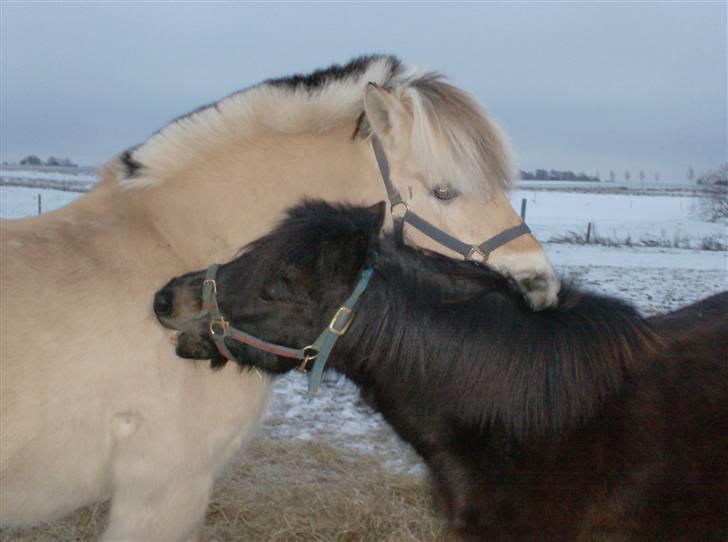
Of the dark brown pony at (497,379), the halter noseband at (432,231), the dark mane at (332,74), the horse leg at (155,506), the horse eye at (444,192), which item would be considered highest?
the dark mane at (332,74)

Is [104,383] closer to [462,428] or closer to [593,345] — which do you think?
[462,428]

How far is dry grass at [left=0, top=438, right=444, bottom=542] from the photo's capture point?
349cm

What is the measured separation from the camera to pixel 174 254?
2422 millimetres

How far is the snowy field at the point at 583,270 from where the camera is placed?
15.7ft

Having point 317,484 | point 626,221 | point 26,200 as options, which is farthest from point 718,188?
point 26,200

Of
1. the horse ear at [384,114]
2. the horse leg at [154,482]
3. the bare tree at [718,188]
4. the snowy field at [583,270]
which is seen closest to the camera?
the horse leg at [154,482]

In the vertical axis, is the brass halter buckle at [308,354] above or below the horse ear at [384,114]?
below

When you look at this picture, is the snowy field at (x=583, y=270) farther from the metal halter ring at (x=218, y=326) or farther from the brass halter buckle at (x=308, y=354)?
the metal halter ring at (x=218, y=326)

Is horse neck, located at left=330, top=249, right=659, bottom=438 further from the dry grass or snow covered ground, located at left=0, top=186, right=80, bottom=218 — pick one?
snow covered ground, located at left=0, top=186, right=80, bottom=218

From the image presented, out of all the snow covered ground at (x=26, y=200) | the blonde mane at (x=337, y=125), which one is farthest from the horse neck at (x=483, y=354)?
the snow covered ground at (x=26, y=200)

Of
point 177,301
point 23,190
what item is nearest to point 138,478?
point 177,301

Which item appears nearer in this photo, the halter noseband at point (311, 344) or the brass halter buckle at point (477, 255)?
the halter noseband at point (311, 344)

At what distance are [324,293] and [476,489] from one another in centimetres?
80

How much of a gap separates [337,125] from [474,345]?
42.2 inches
